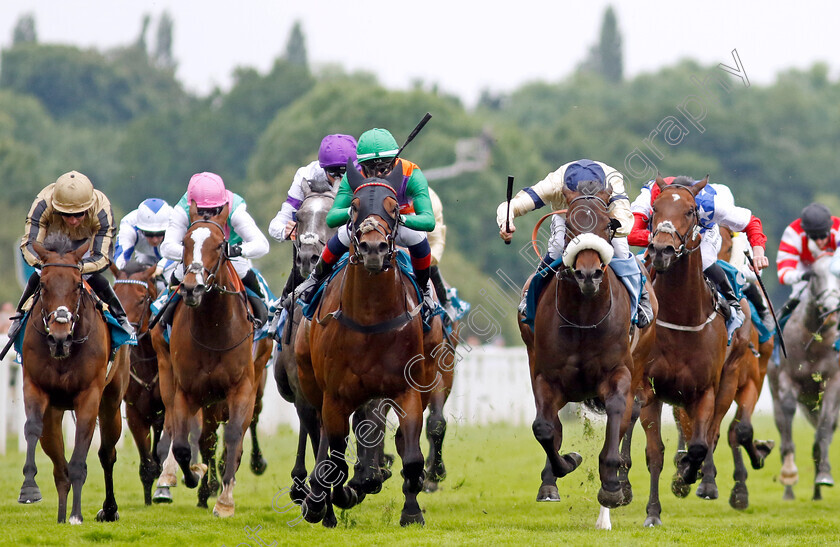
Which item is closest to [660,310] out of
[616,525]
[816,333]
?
[616,525]

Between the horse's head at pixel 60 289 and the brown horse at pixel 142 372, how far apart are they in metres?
2.12

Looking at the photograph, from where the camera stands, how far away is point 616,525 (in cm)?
1052

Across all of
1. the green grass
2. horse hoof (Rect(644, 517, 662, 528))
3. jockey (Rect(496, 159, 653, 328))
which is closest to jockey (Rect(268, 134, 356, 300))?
jockey (Rect(496, 159, 653, 328))

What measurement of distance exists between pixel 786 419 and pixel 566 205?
5.99 m

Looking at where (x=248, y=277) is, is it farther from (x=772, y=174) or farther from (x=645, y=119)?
(x=645, y=119)

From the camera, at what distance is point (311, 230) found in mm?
10062

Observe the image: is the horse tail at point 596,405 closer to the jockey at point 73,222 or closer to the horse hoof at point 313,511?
the horse hoof at point 313,511

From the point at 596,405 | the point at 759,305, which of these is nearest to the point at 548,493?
the point at 596,405

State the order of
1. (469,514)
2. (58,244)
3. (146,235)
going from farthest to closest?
(146,235)
(469,514)
(58,244)

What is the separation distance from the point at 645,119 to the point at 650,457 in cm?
5253

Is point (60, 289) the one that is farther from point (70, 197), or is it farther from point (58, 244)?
point (70, 197)

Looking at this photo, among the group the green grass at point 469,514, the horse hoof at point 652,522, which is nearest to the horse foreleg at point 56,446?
the green grass at point 469,514

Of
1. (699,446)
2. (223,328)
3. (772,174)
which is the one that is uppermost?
(772,174)

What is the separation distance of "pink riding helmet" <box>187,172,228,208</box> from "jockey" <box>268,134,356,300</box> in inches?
18.4
